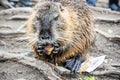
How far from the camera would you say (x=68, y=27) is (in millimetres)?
3451

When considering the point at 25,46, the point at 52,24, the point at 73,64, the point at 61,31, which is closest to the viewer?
the point at 52,24

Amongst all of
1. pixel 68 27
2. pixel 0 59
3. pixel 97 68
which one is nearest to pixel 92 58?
pixel 97 68

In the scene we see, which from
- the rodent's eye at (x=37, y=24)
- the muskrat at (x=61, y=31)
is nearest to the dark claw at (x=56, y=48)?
the muskrat at (x=61, y=31)

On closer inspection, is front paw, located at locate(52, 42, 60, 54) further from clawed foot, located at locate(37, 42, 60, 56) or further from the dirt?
the dirt

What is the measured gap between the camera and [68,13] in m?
3.56

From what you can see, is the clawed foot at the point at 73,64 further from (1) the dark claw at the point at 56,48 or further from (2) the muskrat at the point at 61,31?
(1) the dark claw at the point at 56,48

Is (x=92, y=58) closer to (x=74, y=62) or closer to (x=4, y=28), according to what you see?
(x=74, y=62)

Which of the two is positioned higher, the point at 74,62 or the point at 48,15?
the point at 48,15

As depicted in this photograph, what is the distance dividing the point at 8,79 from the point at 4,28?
190 cm

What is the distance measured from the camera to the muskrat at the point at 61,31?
3.20m

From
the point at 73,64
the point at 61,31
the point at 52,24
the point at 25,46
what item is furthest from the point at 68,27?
the point at 25,46

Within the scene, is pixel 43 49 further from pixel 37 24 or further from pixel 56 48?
pixel 37 24

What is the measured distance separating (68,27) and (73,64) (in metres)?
0.47

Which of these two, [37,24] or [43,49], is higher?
[37,24]
